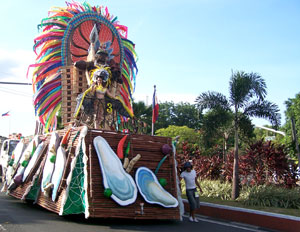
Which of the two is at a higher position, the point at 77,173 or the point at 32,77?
the point at 32,77

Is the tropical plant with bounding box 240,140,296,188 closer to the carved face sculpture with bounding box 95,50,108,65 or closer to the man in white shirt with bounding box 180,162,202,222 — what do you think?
A: the man in white shirt with bounding box 180,162,202,222

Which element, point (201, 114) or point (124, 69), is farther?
point (124, 69)

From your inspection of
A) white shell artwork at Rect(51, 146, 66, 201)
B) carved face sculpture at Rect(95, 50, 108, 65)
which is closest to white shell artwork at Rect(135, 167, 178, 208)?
white shell artwork at Rect(51, 146, 66, 201)

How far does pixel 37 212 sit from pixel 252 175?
831 centimetres

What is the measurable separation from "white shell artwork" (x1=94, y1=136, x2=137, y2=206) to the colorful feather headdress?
4.04m

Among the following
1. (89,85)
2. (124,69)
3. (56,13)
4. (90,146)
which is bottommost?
(90,146)

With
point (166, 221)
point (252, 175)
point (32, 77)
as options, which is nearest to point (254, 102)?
point (252, 175)

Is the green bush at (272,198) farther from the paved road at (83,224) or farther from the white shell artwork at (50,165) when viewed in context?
the white shell artwork at (50,165)

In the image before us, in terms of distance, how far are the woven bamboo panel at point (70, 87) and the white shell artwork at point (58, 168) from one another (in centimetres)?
298

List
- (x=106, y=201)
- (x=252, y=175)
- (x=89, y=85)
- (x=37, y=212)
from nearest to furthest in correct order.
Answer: (x=106, y=201) < (x=37, y=212) < (x=89, y=85) < (x=252, y=175)

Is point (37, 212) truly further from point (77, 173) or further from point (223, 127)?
point (223, 127)

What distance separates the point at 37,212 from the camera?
9719mm

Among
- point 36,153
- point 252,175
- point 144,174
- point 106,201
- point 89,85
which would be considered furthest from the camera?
point 252,175

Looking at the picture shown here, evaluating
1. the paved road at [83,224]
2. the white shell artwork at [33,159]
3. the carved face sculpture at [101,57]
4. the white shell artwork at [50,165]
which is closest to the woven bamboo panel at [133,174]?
the paved road at [83,224]
